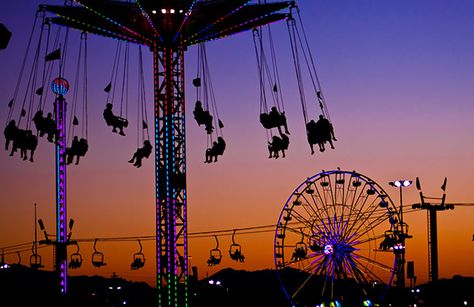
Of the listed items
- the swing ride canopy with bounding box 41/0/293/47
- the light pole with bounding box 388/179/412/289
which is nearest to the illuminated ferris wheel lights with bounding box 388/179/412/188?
the light pole with bounding box 388/179/412/289

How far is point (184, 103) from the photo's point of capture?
30750 millimetres

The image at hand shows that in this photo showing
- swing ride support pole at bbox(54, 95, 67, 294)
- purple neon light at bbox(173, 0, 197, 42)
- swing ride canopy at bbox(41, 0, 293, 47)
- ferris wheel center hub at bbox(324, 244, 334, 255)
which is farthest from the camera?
ferris wheel center hub at bbox(324, 244, 334, 255)

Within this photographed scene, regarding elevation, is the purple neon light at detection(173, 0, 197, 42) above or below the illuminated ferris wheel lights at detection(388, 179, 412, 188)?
above

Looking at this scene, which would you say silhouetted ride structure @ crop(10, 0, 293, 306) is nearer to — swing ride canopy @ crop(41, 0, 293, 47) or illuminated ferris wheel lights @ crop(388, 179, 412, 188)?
swing ride canopy @ crop(41, 0, 293, 47)

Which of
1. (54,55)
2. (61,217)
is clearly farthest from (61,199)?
(54,55)

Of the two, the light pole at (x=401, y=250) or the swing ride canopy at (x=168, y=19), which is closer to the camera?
the swing ride canopy at (x=168, y=19)

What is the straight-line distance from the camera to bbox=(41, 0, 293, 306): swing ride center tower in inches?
1182

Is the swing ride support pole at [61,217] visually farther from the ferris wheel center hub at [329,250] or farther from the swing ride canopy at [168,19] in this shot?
the ferris wheel center hub at [329,250]

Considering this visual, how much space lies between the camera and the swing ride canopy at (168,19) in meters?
30.2

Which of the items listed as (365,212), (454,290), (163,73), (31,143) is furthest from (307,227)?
(454,290)

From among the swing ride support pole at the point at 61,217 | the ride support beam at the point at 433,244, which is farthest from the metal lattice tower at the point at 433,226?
the swing ride support pole at the point at 61,217

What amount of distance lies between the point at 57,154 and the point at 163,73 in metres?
6.27

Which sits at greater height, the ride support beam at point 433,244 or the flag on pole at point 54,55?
the flag on pole at point 54,55

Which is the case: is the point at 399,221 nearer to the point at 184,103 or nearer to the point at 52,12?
the point at 184,103
